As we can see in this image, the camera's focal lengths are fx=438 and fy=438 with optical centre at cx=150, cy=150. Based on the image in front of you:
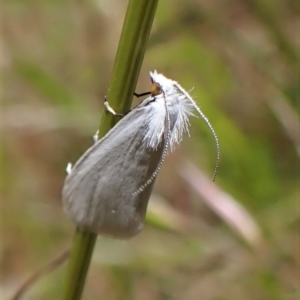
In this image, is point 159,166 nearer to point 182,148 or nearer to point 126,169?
point 126,169

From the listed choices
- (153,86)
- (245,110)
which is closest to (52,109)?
(245,110)

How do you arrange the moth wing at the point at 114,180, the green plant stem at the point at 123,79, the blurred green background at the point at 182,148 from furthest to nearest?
the blurred green background at the point at 182,148
the moth wing at the point at 114,180
the green plant stem at the point at 123,79

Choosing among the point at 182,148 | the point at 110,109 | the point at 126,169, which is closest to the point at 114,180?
the point at 126,169

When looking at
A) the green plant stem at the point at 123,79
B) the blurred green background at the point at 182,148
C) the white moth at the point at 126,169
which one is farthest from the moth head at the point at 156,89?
the blurred green background at the point at 182,148

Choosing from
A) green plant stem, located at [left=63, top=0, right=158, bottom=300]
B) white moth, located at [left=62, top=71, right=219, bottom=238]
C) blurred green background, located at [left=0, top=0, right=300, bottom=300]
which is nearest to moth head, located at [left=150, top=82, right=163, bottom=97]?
white moth, located at [left=62, top=71, right=219, bottom=238]

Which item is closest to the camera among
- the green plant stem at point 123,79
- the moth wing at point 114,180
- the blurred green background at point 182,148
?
the green plant stem at point 123,79

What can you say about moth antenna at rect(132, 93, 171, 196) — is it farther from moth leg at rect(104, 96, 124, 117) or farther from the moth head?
moth leg at rect(104, 96, 124, 117)

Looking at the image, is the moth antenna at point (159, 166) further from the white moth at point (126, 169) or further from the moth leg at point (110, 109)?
the moth leg at point (110, 109)
